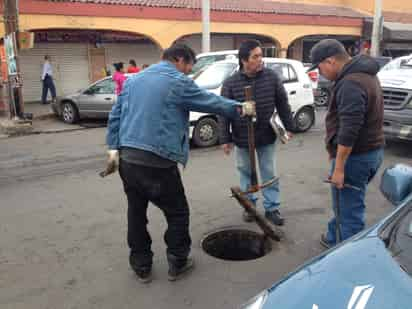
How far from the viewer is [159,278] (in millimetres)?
3430

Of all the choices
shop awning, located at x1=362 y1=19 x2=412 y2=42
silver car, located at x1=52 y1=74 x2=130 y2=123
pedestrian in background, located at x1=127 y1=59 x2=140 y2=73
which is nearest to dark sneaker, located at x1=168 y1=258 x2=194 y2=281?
silver car, located at x1=52 y1=74 x2=130 y2=123

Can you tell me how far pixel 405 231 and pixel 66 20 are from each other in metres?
14.4

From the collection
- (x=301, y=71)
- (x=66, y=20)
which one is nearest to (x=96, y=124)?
(x=66, y=20)

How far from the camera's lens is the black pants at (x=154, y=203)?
10.2 feet

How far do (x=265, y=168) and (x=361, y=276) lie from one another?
102 inches

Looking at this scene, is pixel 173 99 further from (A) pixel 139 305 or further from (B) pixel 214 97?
(A) pixel 139 305

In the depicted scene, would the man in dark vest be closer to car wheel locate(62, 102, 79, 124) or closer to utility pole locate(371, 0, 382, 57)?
car wheel locate(62, 102, 79, 124)

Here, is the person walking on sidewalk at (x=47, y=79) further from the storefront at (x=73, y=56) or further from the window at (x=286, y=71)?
the window at (x=286, y=71)

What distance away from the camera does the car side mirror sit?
8.62 ft

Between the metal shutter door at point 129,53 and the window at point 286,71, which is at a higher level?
the metal shutter door at point 129,53

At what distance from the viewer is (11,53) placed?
421 inches

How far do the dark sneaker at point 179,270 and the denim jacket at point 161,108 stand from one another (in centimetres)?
90

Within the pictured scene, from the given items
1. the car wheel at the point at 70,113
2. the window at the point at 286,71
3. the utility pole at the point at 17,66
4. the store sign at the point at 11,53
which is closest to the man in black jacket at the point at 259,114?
the window at the point at 286,71

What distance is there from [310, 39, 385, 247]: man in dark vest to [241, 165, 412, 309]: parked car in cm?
95
